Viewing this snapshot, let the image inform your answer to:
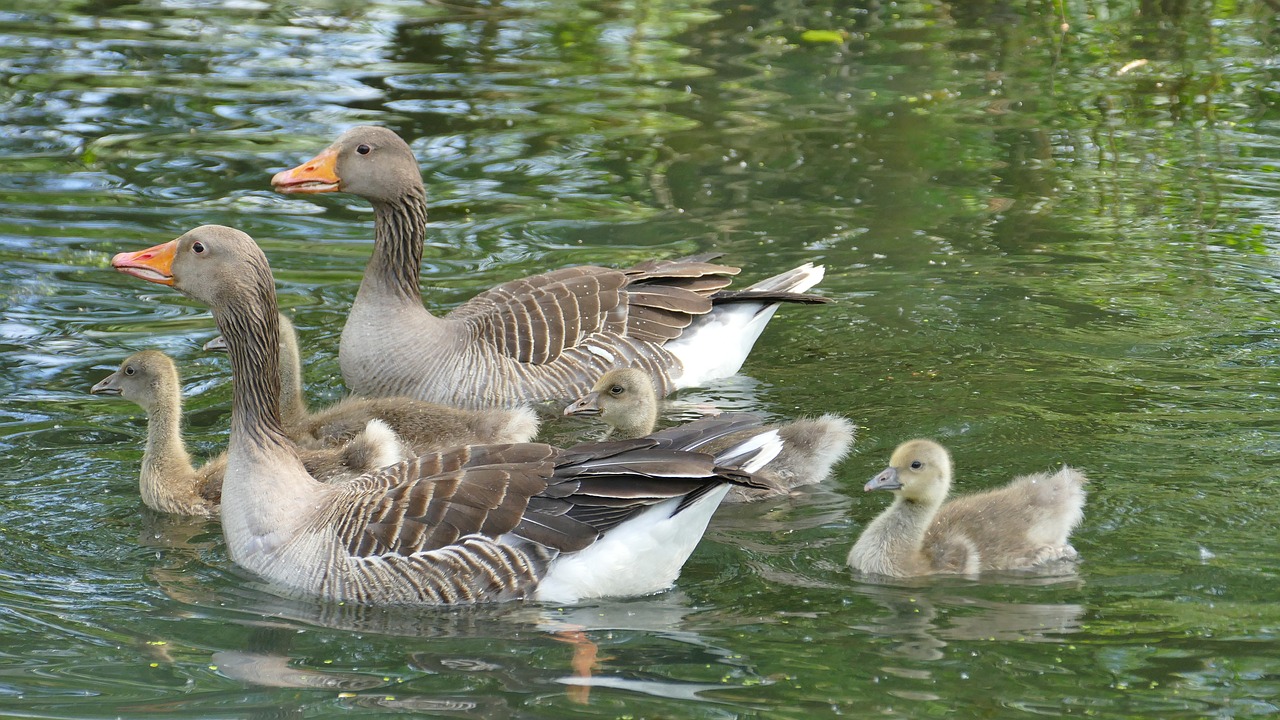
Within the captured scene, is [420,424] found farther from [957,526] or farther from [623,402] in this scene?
[957,526]

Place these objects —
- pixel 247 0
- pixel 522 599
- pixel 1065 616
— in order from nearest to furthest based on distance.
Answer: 1. pixel 1065 616
2. pixel 522 599
3. pixel 247 0

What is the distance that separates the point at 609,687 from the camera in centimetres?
659

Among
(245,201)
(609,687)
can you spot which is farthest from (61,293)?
(609,687)

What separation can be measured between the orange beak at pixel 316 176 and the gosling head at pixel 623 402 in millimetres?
2524

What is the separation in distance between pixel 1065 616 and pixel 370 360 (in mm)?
5531

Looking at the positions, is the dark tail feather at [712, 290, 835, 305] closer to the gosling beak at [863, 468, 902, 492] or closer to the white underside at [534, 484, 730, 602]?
the gosling beak at [863, 468, 902, 492]

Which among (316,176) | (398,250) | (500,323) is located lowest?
(500,323)

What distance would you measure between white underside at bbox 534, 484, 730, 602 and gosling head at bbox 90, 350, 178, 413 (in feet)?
9.96

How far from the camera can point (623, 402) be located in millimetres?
9516

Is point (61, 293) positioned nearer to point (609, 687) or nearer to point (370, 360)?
point (370, 360)

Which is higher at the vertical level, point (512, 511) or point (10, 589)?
point (512, 511)

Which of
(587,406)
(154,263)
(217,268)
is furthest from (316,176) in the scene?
→ (587,406)

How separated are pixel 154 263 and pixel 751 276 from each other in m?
6.09

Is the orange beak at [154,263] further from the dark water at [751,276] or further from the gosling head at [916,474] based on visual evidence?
the gosling head at [916,474]
